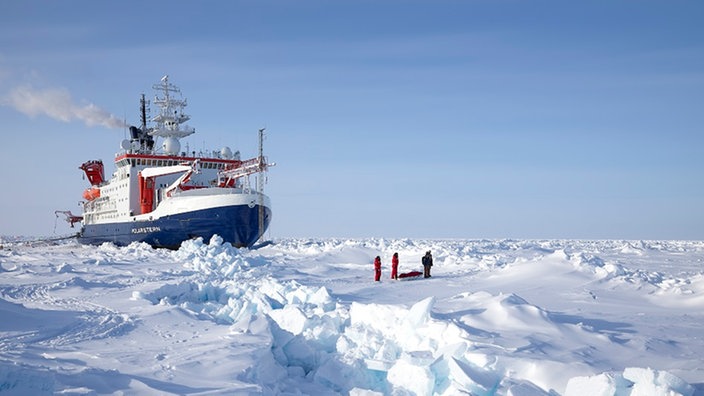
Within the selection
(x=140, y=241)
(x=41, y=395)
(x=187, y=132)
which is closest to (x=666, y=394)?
(x=41, y=395)

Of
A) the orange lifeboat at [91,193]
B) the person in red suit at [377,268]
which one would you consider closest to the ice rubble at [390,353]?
the person in red suit at [377,268]

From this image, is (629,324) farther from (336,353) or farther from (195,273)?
(195,273)

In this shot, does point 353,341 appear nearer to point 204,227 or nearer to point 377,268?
point 377,268

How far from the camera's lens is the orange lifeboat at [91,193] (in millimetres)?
32625

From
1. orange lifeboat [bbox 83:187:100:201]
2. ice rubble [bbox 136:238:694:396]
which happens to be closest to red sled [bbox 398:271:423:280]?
ice rubble [bbox 136:238:694:396]

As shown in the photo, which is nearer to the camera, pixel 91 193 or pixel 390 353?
pixel 390 353

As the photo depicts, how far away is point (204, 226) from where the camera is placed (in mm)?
24547

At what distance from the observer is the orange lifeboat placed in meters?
32.6

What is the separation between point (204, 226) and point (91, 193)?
42.5 feet

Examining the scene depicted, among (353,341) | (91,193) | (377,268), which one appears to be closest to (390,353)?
(353,341)

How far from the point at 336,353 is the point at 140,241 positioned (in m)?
22.2

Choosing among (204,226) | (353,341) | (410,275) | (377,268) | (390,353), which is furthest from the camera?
(204,226)

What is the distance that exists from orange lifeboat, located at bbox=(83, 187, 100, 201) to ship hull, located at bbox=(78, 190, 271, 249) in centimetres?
750

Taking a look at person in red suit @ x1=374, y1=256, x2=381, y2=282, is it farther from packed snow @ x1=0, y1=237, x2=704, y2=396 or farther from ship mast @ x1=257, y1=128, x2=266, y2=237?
ship mast @ x1=257, y1=128, x2=266, y2=237
